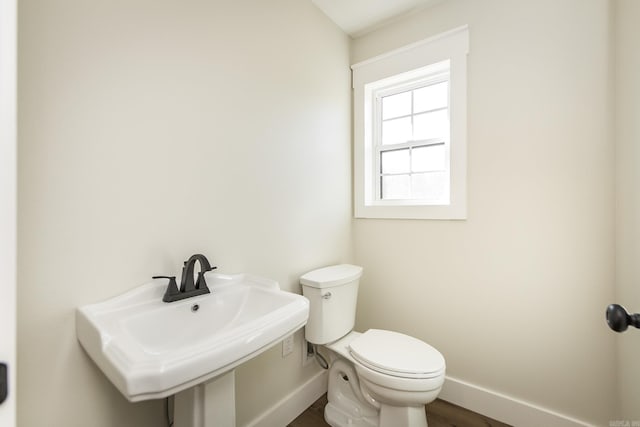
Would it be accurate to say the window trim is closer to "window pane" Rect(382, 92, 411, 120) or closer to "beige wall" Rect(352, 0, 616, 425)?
"window pane" Rect(382, 92, 411, 120)

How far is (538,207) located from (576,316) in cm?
56

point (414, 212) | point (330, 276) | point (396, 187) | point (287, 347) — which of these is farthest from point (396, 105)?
point (287, 347)

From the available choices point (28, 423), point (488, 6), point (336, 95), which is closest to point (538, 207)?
point (488, 6)

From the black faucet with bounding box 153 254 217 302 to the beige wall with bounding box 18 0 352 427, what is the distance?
0.09m

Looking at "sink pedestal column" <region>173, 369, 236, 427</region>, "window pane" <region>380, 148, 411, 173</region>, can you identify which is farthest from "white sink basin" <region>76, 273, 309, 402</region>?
"window pane" <region>380, 148, 411, 173</region>

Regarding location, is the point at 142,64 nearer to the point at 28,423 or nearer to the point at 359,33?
the point at 28,423

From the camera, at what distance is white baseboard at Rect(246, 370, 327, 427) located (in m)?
1.45

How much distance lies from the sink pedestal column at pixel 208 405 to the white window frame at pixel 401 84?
141 cm

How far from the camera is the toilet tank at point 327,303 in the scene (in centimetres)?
158

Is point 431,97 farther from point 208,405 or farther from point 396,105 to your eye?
point 208,405

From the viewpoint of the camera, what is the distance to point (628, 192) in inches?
45.1

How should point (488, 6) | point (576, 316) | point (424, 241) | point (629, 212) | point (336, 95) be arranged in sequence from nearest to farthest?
point (629, 212) → point (576, 316) → point (488, 6) → point (424, 241) → point (336, 95)

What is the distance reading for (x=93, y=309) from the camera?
88 centimetres

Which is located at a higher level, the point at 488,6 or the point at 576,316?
the point at 488,6
